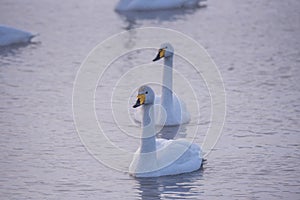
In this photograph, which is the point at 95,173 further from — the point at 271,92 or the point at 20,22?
the point at 20,22

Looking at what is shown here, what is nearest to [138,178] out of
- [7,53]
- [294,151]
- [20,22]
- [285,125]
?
[294,151]

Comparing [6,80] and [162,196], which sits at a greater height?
[6,80]

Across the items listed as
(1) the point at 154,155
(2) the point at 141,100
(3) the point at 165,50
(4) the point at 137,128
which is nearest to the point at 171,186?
(1) the point at 154,155

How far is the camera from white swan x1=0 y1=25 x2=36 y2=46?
16031 millimetres

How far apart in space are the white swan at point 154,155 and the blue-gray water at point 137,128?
0.34 feet

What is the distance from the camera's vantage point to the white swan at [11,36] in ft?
52.6

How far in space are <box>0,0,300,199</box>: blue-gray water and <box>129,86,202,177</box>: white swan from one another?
10 centimetres

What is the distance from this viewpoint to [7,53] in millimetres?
15562

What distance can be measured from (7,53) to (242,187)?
24.5 ft

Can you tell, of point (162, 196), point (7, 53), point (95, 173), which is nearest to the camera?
point (162, 196)

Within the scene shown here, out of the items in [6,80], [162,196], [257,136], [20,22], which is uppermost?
[20,22]

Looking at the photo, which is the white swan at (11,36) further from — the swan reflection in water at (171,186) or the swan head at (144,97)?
→ the swan reflection in water at (171,186)

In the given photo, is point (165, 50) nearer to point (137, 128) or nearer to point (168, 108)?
point (168, 108)

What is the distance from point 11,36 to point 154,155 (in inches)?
290
